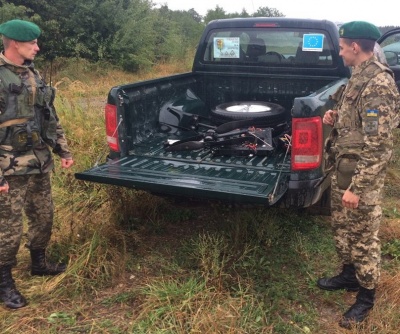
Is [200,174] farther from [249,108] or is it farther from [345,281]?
[249,108]

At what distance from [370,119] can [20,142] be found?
→ 212 cm

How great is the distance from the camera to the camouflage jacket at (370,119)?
8.10 ft

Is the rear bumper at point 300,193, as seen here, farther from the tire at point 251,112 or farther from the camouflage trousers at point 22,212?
the camouflage trousers at point 22,212

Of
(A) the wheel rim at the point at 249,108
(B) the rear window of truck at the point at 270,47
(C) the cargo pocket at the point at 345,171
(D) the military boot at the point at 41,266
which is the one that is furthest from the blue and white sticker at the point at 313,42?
(D) the military boot at the point at 41,266

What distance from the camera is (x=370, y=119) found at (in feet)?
8.11

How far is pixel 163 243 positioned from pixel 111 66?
1277cm

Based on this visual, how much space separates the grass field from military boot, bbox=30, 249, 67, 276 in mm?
70

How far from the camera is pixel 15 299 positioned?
298cm

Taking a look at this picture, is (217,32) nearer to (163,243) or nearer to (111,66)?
(163,243)

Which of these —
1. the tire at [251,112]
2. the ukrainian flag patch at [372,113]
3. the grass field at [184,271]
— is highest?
the ukrainian flag patch at [372,113]

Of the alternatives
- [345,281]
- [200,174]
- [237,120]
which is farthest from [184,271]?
[237,120]

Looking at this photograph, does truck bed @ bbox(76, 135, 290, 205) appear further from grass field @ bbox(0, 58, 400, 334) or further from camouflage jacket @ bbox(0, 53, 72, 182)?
grass field @ bbox(0, 58, 400, 334)

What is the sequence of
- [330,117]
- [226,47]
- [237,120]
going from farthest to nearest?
1. [226,47]
2. [237,120]
3. [330,117]

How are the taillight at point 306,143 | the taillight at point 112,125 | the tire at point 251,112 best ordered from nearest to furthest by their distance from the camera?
the taillight at point 306,143, the taillight at point 112,125, the tire at point 251,112
